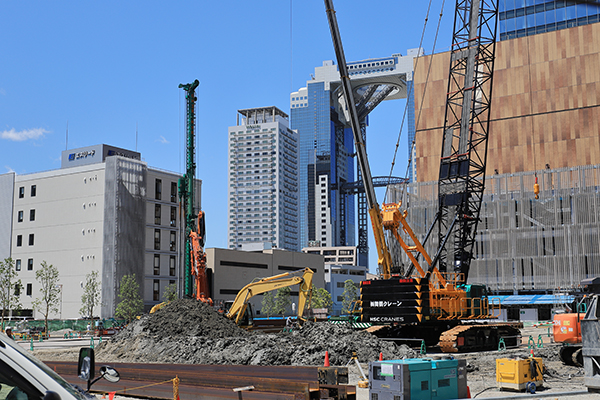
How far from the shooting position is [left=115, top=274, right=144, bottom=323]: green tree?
272 ft

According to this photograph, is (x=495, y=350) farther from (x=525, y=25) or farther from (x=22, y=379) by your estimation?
(x=525, y=25)

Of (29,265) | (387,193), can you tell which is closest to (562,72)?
(387,193)

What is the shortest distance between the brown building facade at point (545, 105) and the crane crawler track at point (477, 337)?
169 feet

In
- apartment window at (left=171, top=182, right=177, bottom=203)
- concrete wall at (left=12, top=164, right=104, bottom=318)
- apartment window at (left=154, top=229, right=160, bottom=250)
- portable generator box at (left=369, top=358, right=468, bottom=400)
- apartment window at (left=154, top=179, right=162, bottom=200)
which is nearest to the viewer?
portable generator box at (left=369, top=358, right=468, bottom=400)

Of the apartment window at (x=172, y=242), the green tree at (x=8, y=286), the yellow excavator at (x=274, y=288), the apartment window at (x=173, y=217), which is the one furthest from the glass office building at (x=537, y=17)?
the green tree at (x=8, y=286)

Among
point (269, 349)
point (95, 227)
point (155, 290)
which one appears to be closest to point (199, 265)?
point (269, 349)

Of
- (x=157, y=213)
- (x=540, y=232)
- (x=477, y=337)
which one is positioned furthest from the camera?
(x=157, y=213)

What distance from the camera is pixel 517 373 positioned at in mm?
17719

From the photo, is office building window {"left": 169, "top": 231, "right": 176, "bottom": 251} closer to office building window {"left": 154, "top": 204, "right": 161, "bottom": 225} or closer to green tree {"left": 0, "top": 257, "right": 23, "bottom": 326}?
office building window {"left": 154, "top": 204, "right": 161, "bottom": 225}

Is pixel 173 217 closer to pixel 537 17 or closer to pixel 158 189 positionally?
pixel 158 189

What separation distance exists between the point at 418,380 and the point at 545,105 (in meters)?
76.1

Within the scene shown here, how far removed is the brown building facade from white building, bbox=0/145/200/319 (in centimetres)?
4247

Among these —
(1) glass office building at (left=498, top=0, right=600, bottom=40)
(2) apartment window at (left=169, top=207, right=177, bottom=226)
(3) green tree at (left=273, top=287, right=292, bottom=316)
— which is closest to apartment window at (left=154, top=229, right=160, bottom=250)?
(2) apartment window at (left=169, top=207, right=177, bottom=226)

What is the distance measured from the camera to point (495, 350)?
1288 inches
